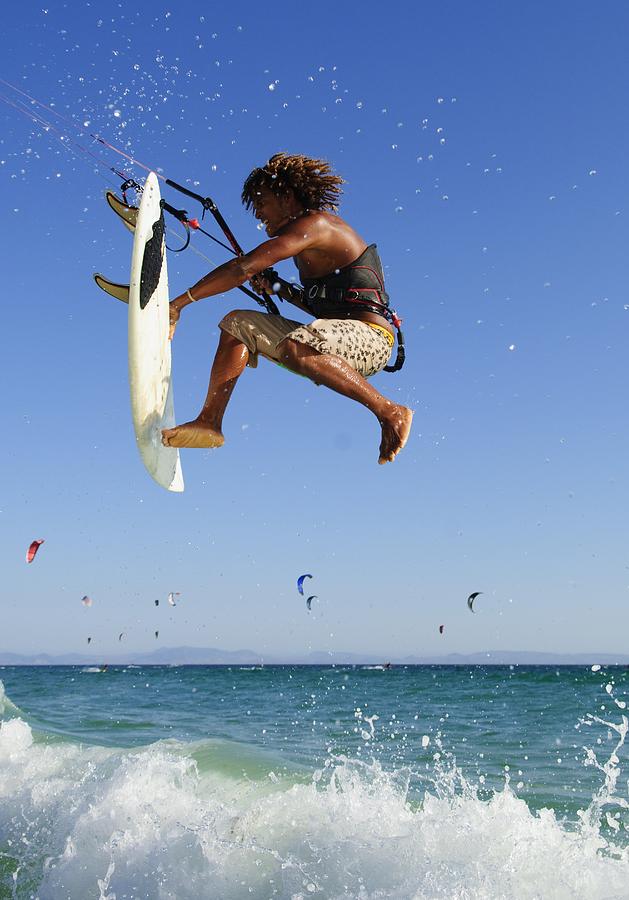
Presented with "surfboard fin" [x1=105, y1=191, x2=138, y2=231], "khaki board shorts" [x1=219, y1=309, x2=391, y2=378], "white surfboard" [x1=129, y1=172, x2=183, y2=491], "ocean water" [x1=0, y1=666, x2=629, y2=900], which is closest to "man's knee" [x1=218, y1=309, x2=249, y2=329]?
"khaki board shorts" [x1=219, y1=309, x2=391, y2=378]

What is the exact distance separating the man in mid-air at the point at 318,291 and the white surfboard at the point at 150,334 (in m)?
0.17

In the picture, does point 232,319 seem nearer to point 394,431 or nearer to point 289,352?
point 289,352

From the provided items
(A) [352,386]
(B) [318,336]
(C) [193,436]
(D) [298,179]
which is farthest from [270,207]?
(C) [193,436]

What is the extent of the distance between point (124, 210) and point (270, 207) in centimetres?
119

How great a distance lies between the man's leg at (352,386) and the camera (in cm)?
472

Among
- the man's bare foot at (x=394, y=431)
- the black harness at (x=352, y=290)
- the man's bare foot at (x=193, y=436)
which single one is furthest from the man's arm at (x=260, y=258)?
the man's bare foot at (x=394, y=431)

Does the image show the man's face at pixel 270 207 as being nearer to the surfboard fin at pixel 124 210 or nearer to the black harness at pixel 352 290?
the black harness at pixel 352 290

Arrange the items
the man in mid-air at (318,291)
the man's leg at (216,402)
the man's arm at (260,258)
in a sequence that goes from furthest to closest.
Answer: the man's leg at (216,402)
the man in mid-air at (318,291)
the man's arm at (260,258)

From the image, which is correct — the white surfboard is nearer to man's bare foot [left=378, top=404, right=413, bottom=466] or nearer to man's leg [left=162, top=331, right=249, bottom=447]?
man's leg [left=162, top=331, right=249, bottom=447]

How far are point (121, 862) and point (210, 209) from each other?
426 cm

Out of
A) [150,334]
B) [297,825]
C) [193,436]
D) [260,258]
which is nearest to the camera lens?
[260,258]

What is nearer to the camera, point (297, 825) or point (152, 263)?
point (152, 263)

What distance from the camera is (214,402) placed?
5176mm

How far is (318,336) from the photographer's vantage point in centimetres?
475
